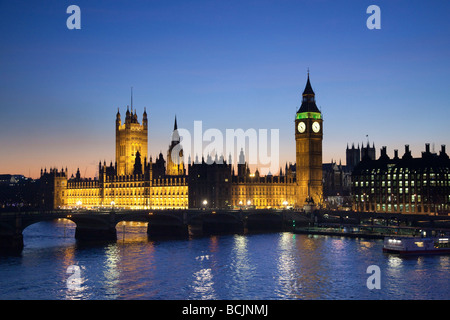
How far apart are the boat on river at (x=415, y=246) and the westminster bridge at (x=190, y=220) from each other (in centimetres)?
2250

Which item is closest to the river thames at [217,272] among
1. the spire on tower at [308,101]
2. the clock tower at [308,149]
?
the clock tower at [308,149]

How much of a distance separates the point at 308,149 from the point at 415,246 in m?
89.7

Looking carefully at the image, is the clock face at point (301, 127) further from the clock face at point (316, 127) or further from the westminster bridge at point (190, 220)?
the westminster bridge at point (190, 220)

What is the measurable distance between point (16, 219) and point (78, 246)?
34.4ft

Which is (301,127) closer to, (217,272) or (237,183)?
(237,183)

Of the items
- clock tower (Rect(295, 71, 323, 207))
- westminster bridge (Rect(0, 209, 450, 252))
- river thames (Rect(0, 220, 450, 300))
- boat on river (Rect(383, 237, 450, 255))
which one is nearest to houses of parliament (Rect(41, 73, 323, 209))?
clock tower (Rect(295, 71, 323, 207))

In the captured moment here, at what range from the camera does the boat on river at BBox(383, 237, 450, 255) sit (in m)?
72.4

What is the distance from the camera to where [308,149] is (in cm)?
16188

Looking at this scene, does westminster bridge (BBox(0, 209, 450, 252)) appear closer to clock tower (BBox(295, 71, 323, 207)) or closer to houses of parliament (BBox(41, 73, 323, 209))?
houses of parliament (BBox(41, 73, 323, 209))

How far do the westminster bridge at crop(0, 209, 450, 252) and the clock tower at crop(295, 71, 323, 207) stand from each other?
36512 millimetres
